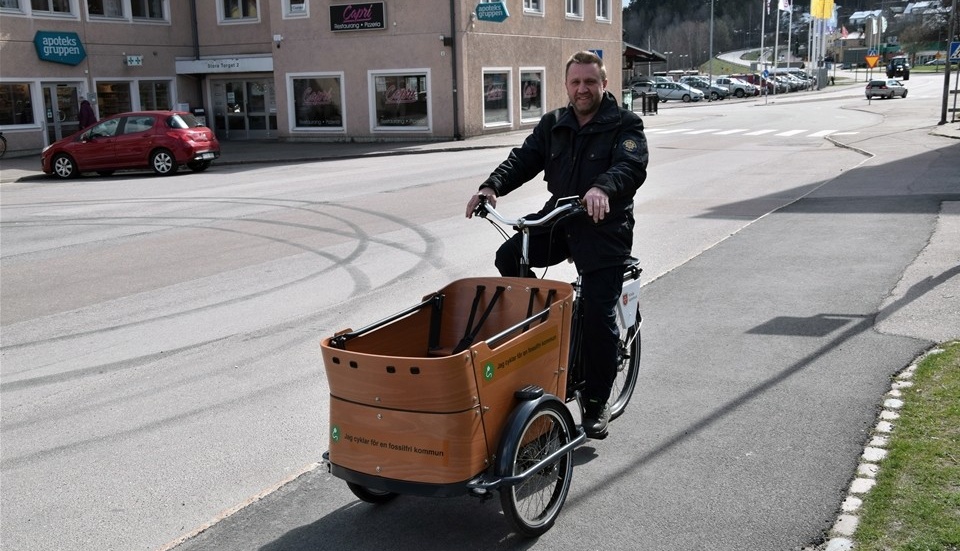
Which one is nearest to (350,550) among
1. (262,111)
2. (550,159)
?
(550,159)

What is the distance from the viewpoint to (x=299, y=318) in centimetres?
805

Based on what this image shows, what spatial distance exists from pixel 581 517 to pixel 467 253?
683 centimetres

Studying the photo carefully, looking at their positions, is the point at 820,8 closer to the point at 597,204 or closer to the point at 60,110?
the point at 60,110

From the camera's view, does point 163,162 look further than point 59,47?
No

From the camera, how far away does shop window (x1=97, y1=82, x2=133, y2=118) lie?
3322 cm

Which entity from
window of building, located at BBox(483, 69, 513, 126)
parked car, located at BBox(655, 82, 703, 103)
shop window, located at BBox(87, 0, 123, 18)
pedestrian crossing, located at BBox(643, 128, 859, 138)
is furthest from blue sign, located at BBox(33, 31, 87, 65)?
parked car, located at BBox(655, 82, 703, 103)

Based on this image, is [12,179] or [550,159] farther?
[12,179]

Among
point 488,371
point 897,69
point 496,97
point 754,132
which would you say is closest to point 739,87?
point 897,69

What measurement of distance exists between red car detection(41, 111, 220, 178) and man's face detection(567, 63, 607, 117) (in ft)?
68.3

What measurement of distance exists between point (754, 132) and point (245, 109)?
765 inches

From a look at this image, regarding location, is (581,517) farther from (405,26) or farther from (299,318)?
(405,26)

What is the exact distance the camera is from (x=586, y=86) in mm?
4375

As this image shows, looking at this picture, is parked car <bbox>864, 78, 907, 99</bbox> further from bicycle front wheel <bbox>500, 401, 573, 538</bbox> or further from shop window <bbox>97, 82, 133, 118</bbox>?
bicycle front wheel <bbox>500, 401, 573, 538</bbox>

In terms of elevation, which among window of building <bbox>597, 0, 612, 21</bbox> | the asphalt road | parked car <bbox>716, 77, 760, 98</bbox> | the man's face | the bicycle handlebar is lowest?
the asphalt road
